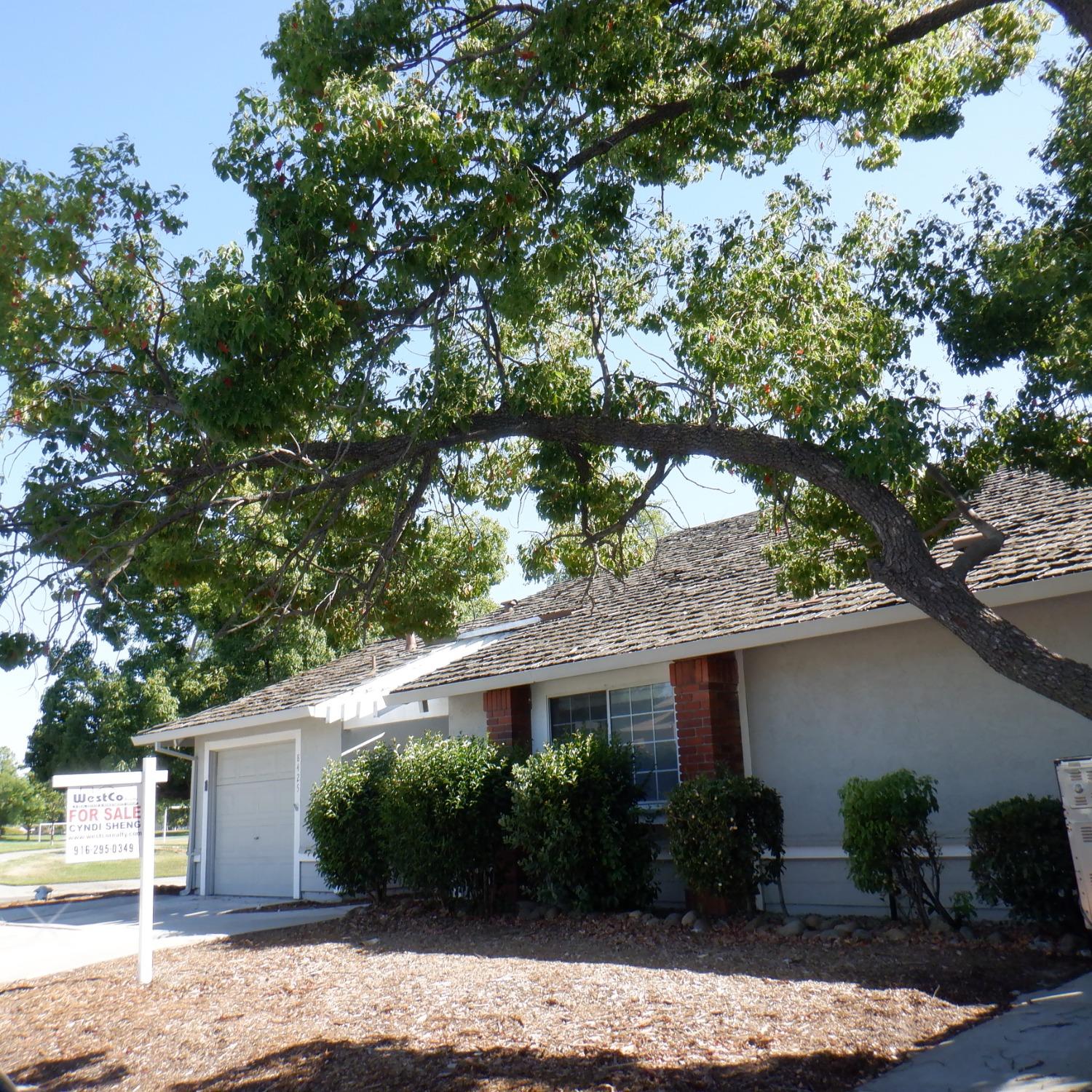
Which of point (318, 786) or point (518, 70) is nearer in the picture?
point (518, 70)

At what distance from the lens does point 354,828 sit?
13727mm

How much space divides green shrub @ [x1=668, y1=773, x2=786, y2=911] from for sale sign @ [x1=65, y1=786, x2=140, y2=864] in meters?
5.42

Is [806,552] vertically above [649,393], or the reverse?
[649,393]

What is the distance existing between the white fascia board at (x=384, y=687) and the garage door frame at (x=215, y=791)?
1.62 m

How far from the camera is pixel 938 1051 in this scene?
585 cm

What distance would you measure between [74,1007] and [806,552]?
7.24m

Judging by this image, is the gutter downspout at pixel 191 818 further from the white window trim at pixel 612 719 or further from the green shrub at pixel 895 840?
the green shrub at pixel 895 840

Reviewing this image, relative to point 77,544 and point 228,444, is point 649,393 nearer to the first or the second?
point 228,444

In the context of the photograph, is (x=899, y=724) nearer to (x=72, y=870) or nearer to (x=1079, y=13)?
(x=1079, y=13)

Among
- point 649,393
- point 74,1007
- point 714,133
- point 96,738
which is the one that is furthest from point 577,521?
point 96,738

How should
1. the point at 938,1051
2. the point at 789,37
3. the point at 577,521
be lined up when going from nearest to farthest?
the point at 938,1051 < the point at 789,37 < the point at 577,521

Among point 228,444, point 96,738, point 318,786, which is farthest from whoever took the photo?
point 96,738

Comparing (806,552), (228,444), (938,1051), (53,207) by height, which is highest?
(53,207)

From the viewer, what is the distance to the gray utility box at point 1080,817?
7.66 metres
